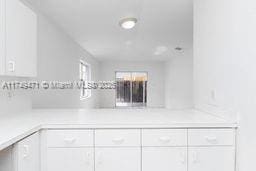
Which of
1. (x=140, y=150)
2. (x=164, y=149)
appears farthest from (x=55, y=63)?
(x=164, y=149)

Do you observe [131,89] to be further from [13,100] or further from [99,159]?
[99,159]

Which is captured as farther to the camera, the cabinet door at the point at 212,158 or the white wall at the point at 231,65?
the cabinet door at the point at 212,158

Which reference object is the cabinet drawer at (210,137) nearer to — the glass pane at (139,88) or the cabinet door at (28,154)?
the cabinet door at (28,154)

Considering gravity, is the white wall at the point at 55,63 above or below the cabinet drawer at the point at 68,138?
above

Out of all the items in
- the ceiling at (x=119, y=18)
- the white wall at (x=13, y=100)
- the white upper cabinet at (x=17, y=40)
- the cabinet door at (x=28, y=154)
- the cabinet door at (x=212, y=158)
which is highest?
the ceiling at (x=119, y=18)

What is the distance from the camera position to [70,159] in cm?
178

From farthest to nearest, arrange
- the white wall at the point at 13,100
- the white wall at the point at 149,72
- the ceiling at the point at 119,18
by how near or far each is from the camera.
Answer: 1. the white wall at the point at 149,72
2. the ceiling at the point at 119,18
3. the white wall at the point at 13,100

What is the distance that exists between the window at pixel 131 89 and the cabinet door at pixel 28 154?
27.0 ft

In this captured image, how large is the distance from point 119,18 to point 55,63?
1330 mm

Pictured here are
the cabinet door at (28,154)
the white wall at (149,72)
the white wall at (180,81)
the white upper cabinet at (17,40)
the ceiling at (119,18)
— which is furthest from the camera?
the white wall at (149,72)

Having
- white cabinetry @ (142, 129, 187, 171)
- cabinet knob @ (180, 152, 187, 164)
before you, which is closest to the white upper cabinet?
white cabinetry @ (142, 129, 187, 171)

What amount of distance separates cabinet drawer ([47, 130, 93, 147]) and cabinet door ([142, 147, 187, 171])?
47 centimetres

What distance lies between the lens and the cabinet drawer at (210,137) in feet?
5.90

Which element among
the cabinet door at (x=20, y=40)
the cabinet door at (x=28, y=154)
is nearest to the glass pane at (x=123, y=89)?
the cabinet door at (x=20, y=40)
